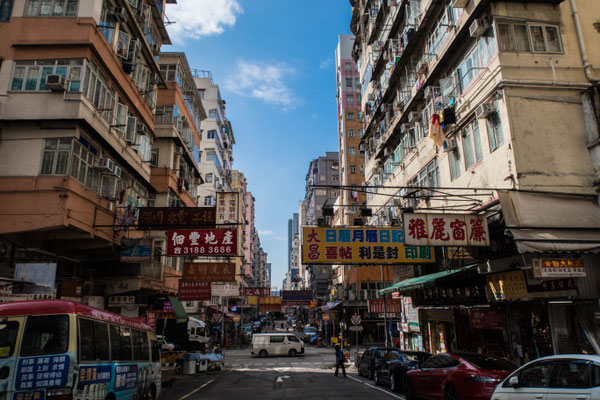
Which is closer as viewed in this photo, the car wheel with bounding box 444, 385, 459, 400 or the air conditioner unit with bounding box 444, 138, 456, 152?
the car wheel with bounding box 444, 385, 459, 400

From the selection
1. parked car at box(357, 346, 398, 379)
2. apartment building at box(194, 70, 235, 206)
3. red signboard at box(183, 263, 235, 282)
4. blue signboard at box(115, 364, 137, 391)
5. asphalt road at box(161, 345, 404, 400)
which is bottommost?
asphalt road at box(161, 345, 404, 400)

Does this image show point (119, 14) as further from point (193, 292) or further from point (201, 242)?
point (193, 292)

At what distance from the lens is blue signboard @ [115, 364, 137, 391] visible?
29.9 ft

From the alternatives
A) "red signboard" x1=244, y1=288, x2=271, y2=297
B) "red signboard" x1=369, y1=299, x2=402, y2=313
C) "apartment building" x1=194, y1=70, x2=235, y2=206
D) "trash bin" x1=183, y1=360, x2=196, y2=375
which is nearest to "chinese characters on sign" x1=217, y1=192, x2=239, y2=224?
"trash bin" x1=183, y1=360, x2=196, y2=375

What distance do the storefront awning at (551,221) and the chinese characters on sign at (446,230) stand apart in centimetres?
124

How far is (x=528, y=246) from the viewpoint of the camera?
1066 centimetres

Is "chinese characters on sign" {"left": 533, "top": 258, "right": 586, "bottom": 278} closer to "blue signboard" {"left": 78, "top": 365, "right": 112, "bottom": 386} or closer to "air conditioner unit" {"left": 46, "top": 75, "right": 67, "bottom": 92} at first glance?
"blue signboard" {"left": 78, "top": 365, "right": 112, "bottom": 386}

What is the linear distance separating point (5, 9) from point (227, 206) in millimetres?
11598

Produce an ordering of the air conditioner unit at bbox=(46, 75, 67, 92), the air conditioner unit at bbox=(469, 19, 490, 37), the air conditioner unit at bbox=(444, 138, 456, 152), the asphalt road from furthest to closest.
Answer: the air conditioner unit at bbox=(444, 138, 456, 152) < the air conditioner unit at bbox=(46, 75, 67, 92) < the air conditioner unit at bbox=(469, 19, 490, 37) < the asphalt road

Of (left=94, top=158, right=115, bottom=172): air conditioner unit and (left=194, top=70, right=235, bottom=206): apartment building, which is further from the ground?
(left=194, top=70, right=235, bottom=206): apartment building

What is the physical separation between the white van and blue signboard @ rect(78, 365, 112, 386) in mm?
26417

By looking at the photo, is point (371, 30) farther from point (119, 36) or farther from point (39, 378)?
point (39, 378)

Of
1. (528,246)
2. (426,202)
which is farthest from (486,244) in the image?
(426,202)

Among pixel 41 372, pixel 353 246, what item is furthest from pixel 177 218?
pixel 41 372
